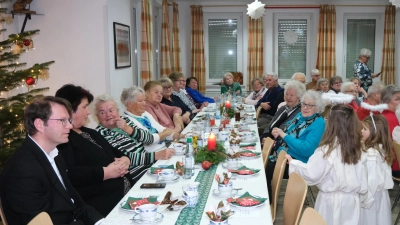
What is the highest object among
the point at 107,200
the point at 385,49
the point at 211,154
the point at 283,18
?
the point at 283,18

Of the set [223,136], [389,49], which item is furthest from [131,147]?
[389,49]

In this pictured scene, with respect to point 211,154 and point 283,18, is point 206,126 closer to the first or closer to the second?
point 211,154

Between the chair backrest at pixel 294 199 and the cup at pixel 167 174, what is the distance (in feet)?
2.47

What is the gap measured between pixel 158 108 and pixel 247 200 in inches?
125

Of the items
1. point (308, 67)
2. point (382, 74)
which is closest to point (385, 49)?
point (382, 74)

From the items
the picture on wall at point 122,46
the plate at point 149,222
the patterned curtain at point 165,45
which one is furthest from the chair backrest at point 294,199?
the patterned curtain at point 165,45

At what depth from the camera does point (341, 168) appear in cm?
301

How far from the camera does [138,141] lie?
405 centimetres

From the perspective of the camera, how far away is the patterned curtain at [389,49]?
32.1ft

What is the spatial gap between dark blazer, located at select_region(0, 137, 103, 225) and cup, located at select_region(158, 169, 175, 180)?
2.29ft

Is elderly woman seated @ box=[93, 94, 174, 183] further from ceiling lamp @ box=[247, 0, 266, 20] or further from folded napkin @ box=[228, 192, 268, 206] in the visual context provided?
ceiling lamp @ box=[247, 0, 266, 20]

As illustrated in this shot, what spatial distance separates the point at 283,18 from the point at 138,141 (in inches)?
278

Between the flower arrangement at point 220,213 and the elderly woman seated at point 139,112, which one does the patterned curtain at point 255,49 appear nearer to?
the elderly woman seated at point 139,112

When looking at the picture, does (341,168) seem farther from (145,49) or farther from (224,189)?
(145,49)
